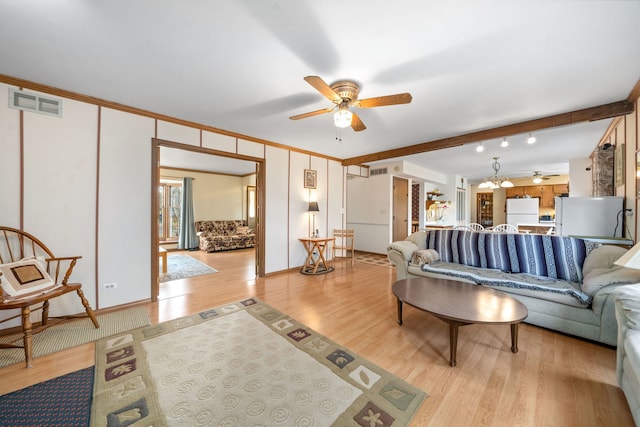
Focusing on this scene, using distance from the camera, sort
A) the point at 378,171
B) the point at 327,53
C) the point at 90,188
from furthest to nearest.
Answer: the point at 378,171 → the point at 90,188 → the point at 327,53

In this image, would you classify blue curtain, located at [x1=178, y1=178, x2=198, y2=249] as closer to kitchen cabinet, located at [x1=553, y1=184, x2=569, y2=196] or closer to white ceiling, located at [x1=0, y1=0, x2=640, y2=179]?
white ceiling, located at [x1=0, y1=0, x2=640, y2=179]

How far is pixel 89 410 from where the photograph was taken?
145 centimetres

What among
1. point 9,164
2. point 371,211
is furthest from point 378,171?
point 9,164

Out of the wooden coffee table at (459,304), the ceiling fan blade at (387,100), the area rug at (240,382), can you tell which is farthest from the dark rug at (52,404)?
the ceiling fan blade at (387,100)

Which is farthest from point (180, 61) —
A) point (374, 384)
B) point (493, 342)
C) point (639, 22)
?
point (493, 342)

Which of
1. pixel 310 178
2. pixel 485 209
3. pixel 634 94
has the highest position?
pixel 634 94

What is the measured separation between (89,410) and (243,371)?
35.7 inches

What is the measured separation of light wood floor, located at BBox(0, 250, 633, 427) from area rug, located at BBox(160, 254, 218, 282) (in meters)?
1.03

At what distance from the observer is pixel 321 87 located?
6.53ft

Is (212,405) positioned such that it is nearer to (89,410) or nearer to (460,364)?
(89,410)

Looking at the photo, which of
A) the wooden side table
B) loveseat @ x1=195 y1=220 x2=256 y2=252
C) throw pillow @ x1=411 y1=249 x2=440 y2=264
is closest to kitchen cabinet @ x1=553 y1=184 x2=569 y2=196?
throw pillow @ x1=411 y1=249 x2=440 y2=264

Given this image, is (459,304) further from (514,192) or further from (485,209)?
(485,209)

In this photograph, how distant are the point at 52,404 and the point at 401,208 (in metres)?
6.91

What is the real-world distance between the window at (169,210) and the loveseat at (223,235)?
740mm
